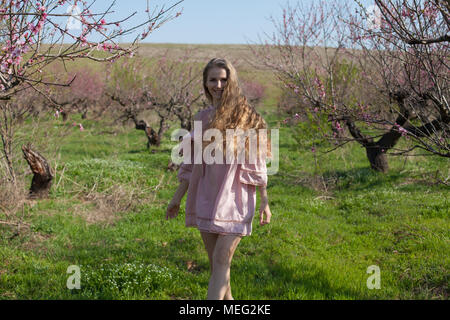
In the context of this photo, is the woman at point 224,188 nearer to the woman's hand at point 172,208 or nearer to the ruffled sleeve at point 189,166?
the ruffled sleeve at point 189,166

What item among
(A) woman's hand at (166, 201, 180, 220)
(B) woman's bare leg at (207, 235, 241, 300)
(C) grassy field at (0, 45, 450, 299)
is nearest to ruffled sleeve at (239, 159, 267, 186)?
(B) woman's bare leg at (207, 235, 241, 300)

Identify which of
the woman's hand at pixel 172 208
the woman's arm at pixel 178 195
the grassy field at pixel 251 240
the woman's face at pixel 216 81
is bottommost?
the grassy field at pixel 251 240

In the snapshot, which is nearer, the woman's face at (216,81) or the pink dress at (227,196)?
the pink dress at (227,196)

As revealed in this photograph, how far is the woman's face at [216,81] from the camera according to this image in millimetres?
3219

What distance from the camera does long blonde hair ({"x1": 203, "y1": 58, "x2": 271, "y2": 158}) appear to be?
10.4ft

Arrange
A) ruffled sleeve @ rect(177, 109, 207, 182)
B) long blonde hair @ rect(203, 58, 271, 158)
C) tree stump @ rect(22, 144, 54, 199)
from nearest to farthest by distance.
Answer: long blonde hair @ rect(203, 58, 271, 158), ruffled sleeve @ rect(177, 109, 207, 182), tree stump @ rect(22, 144, 54, 199)

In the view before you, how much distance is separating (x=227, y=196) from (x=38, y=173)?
250 inches

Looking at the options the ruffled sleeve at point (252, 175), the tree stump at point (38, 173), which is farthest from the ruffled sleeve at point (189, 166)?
the tree stump at point (38, 173)

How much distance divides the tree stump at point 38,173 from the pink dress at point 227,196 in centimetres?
597

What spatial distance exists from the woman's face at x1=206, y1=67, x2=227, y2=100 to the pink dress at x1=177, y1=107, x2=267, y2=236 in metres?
0.60

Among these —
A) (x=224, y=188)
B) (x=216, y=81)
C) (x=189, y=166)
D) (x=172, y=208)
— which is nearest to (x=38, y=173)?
(x=172, y=208)

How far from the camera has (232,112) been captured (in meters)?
3.19

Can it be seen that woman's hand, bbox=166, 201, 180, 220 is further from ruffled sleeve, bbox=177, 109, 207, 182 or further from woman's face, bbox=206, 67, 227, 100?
woman's face, bbox=206, 67, 227, 100

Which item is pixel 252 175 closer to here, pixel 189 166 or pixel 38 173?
pixel 189 166
